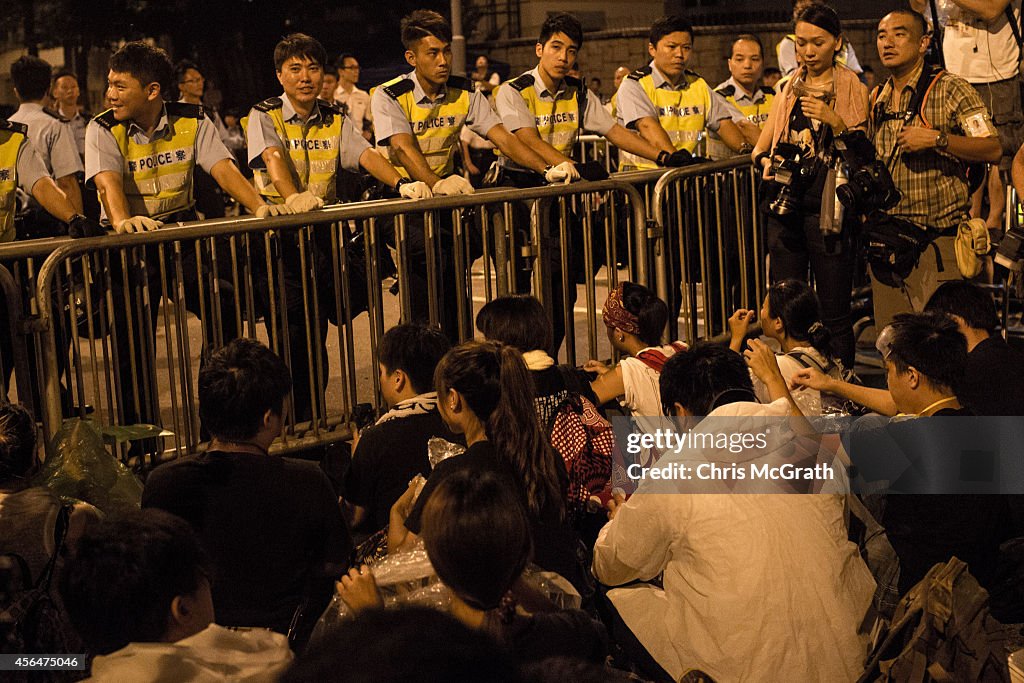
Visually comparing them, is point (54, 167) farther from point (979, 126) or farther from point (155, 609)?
point (155, 609)

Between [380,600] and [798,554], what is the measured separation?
1.24 metres

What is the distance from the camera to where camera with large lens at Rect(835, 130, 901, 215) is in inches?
281

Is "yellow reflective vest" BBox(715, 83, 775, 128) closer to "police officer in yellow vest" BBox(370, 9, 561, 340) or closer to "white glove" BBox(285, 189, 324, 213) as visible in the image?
"police officer in yellow vest" BBox(370, 9, 561, 340)

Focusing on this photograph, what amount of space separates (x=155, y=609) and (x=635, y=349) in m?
3.38

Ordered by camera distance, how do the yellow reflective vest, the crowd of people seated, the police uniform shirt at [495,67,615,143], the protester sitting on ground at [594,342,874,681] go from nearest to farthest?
the crowd of people seated, the protester sitting on ground at [594,342,874,681], the police uniform shirt at [495,67,615,143], the yellow reflective vest

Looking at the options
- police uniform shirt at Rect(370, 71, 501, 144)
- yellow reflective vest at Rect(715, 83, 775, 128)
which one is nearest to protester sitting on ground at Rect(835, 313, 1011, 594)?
police uniform shirt at Rect(370, 71, 501, 144)

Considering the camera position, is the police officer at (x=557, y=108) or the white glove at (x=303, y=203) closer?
the white glove at (x=303, y=203)

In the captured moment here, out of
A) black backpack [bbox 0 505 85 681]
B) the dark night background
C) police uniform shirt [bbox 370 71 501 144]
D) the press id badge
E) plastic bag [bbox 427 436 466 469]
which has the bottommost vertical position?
black backpack [bbox 0 505 85 681]

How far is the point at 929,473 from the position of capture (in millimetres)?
4352

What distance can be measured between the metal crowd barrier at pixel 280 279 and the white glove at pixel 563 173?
16 cm

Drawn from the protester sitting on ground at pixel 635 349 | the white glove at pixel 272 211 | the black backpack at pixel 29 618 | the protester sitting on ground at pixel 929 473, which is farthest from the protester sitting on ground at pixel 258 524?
the white glove at pixel 272 211

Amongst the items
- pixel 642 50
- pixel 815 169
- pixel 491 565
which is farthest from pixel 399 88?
pixel 642 50

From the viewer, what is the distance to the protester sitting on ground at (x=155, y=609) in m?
2.79

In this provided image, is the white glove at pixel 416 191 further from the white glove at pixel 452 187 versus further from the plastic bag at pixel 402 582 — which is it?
the plastic bag at pixel 402 582
